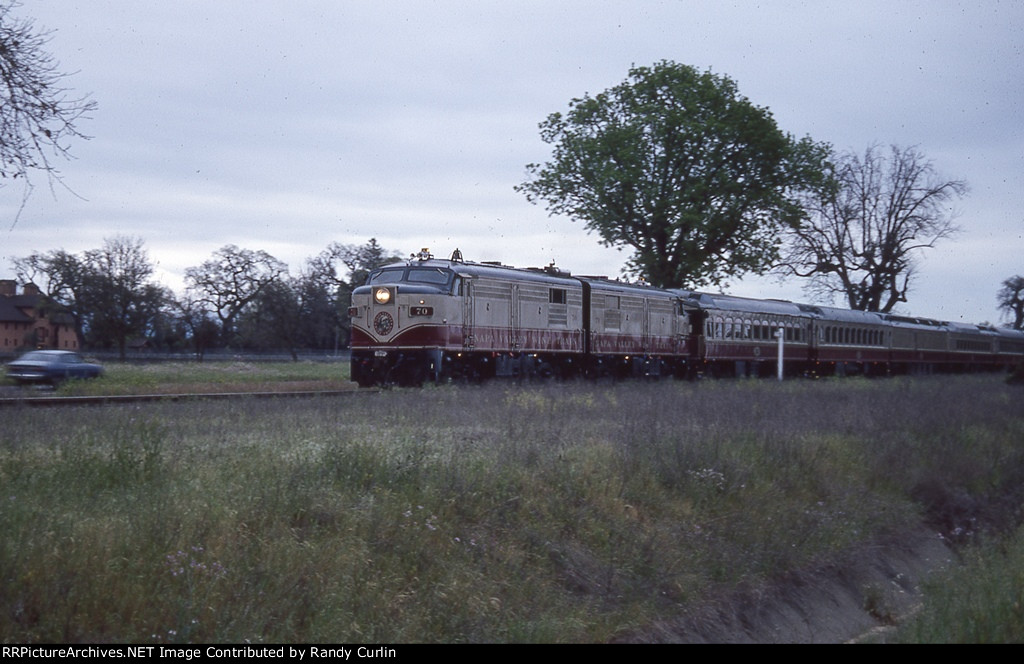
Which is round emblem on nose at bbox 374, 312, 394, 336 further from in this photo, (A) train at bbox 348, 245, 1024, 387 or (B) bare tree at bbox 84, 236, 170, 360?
(B) bare tree at bbox 84, 236, 170, 360

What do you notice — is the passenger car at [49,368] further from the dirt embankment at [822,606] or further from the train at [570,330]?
the dirt embankment at [822,606]

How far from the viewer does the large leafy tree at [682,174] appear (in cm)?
4066

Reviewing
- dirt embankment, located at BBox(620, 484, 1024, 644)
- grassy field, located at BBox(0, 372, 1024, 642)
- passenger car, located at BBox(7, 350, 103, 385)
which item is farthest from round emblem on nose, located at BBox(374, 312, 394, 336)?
dirt embankment, located at BBox(620, 484, 1024, 644)

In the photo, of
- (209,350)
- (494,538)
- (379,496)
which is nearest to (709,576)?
(494,538)

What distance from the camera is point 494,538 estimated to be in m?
9.40

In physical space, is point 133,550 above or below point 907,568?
above

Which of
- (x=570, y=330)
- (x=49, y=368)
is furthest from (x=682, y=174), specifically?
(x=49, y=368)

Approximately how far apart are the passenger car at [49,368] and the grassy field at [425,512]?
14.5m

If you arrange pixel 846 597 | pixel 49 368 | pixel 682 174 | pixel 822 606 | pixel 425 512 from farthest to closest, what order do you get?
pixel 682 174 → pixel 49 368 → pixel 846 597 → pixel 822 606 → pixel 425 512

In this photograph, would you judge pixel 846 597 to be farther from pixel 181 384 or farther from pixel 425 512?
pixel 181 384

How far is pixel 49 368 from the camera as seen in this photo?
94.7 ft

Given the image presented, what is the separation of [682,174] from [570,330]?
1461 centimetres
